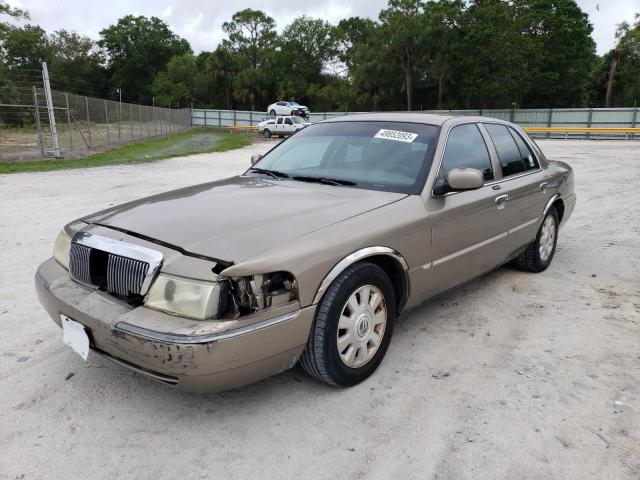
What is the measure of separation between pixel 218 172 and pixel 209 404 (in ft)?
39.0

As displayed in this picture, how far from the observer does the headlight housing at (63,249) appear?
3.18 m

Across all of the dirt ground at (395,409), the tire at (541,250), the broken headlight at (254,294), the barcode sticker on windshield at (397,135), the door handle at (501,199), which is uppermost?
the barcode sticker on windshield at (397,135)

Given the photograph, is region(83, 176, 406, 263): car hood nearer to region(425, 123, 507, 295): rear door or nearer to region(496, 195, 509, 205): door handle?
region(425, 123, 507, 295): rear door

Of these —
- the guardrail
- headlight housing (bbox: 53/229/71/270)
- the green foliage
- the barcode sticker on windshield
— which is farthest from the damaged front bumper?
the green foliage

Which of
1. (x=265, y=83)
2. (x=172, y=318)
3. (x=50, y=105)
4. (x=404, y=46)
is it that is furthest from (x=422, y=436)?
(x=265, y=83)

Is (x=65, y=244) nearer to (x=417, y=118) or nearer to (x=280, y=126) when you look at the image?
(x=417, y=118)

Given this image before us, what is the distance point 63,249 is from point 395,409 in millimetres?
2221

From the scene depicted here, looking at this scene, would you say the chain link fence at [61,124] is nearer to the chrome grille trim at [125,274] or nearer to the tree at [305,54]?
the chrome grille trim at [125,274]

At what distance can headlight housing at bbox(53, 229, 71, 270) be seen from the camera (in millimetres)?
3184

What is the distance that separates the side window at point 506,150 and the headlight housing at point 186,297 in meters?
2.99

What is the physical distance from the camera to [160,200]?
3467mm

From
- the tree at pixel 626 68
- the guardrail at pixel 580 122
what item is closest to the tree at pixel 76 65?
the guardrail at pixel 580 122

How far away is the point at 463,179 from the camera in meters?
3.46

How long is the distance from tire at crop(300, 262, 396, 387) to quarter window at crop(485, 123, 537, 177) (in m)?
2.01
